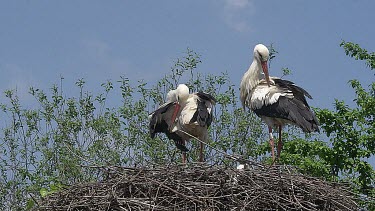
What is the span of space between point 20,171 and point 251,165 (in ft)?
37.5

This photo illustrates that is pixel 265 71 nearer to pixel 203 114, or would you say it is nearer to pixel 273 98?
pixel 273 98

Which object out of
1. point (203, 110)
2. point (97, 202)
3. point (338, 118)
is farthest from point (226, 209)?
point (338, 118)

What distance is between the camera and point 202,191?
8539 millimetres

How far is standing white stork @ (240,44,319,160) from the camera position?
11.0 m

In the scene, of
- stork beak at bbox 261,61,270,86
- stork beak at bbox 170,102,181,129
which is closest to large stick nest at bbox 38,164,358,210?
stork beak at bbox 261,61,270,86

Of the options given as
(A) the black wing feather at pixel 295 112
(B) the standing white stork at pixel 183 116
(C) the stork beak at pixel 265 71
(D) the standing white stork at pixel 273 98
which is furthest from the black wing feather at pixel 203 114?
(A) the black wing feather at pixel 295 112

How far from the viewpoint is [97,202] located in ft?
28.2

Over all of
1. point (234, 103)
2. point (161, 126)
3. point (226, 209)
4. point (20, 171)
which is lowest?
point (226, 209)

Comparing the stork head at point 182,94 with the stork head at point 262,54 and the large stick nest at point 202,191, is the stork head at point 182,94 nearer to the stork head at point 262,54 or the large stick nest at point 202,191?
the stork head at point 262,54

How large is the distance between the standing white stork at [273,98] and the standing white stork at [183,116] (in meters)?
0.51

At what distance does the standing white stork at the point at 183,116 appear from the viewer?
1188 centimetres

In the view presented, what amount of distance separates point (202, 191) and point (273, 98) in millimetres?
2946

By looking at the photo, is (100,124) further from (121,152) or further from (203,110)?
(203,110)

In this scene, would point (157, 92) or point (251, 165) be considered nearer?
point (251, 165)
